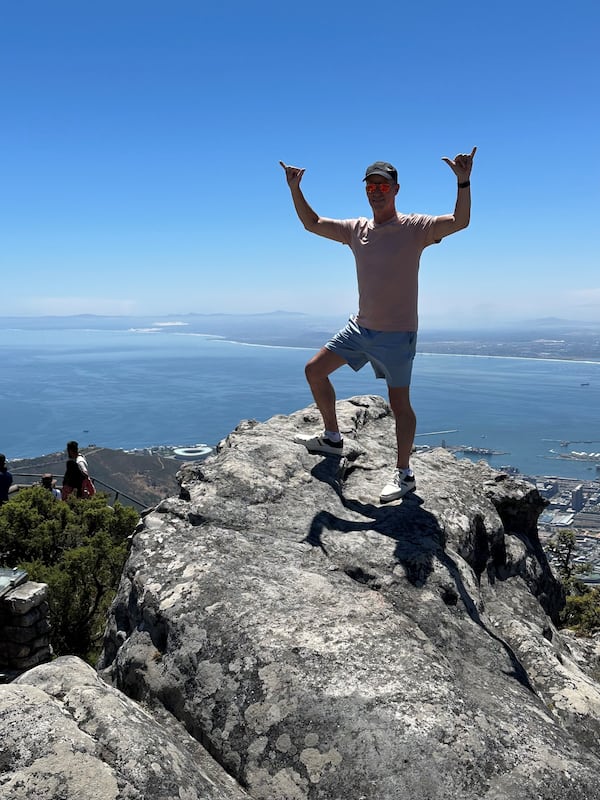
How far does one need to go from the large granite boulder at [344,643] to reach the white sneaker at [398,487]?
8 centimetres

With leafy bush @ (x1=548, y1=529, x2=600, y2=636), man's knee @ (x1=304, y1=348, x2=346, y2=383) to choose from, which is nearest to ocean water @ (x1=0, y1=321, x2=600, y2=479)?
leafy bush @ (x1=548, y1=529, x2=600, y2=636)

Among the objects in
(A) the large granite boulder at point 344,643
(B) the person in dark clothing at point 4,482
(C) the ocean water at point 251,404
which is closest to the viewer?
(A) the large granite boulder at point 344,643

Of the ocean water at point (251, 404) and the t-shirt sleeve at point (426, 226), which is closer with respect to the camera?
the t-shirt sleeve at point (426, 226)

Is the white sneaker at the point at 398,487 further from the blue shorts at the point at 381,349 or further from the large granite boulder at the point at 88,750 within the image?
the large granite boulder at the point at 88,750

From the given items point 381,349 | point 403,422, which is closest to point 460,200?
point 381,349

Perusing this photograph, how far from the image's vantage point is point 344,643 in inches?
121

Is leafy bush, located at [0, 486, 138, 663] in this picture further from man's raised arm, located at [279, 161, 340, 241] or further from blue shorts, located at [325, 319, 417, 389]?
man's raised arm, located at [279, 161, 340, 241]

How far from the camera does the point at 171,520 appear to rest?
441cm

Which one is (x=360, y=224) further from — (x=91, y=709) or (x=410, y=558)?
(x=91, y=709)

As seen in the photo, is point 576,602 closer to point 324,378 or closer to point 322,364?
point 324,378

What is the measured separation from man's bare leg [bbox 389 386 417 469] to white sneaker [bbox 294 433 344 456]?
0.72m

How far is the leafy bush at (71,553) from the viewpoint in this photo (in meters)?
9.28

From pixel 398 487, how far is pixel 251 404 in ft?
323

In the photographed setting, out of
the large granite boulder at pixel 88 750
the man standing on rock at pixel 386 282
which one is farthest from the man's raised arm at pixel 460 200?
the large granite boulder at pixel 88 750
